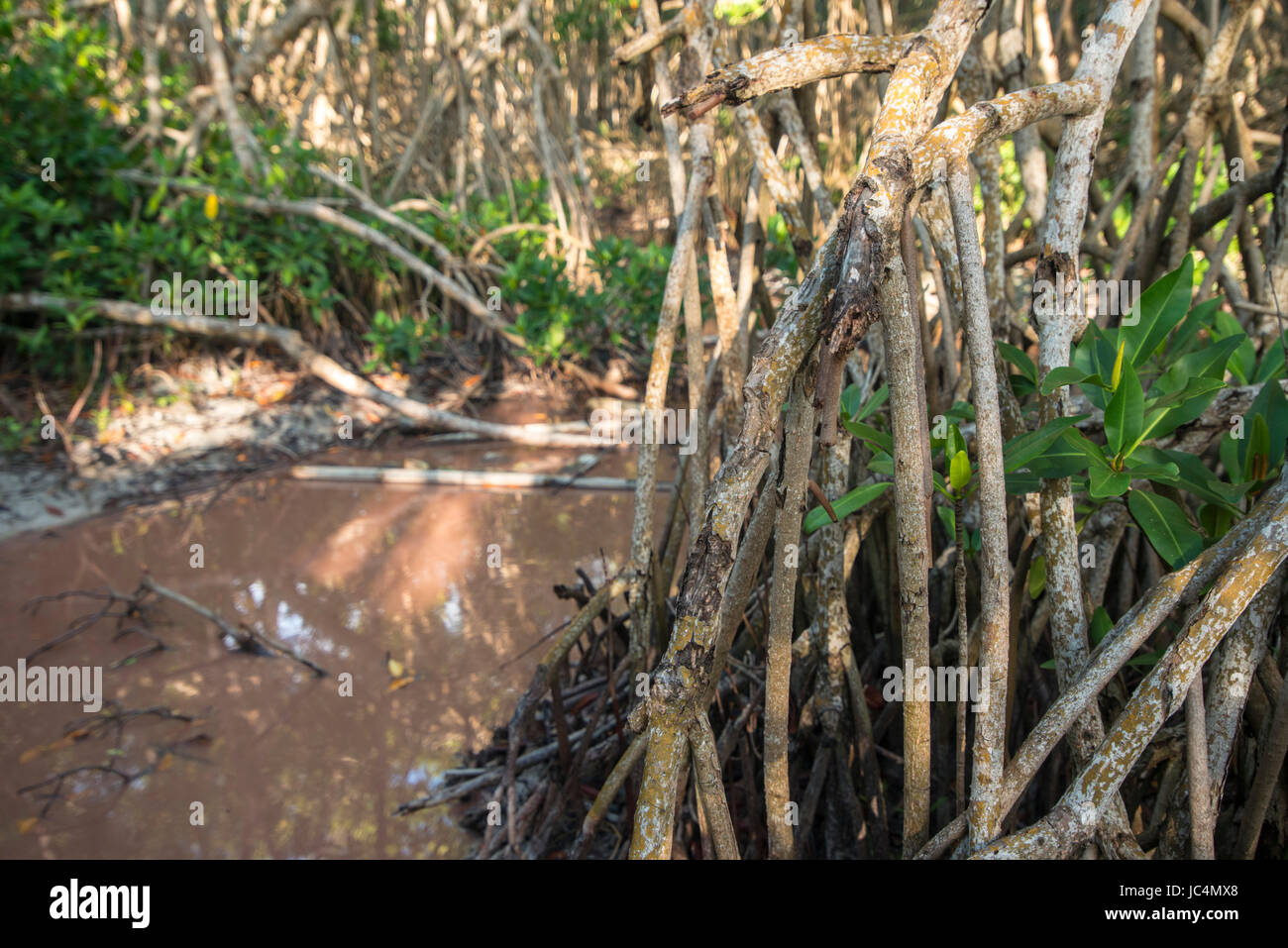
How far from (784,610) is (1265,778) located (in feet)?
2.68

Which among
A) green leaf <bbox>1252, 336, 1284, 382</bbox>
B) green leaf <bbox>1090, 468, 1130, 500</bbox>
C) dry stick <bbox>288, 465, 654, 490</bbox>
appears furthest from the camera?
dry stick <bbox>288, 465, 654, 490</bbox>

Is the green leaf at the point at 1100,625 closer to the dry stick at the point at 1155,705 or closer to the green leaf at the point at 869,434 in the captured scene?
the dry stick at the point at 1155,705

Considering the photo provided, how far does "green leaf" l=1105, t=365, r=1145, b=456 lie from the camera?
4.41ft

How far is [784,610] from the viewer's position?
1.33 meters

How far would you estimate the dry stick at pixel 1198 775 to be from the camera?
1.29 m

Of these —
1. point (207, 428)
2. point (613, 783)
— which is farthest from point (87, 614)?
point (613, 783)

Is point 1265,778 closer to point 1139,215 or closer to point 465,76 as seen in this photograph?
point 1139,215

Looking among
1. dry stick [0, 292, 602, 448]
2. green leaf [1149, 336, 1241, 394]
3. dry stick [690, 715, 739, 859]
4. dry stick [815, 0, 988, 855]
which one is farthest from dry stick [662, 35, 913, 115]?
dry stick [0, 292, 602, 448]

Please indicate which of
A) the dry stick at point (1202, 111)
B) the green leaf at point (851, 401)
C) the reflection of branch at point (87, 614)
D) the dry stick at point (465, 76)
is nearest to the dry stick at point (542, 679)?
the green leaf at point (851, 401)

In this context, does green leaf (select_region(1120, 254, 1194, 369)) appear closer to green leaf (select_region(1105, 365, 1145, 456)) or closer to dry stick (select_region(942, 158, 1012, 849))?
green leaf (select_region(1105, 365, 1145, 456))

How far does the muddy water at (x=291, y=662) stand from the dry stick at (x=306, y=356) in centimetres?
28

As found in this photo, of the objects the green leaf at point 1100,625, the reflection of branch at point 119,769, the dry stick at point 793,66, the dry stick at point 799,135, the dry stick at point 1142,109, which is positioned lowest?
the reflection of branch at point 119,769

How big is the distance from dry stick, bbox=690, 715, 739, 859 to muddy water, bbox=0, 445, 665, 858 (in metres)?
1.14
